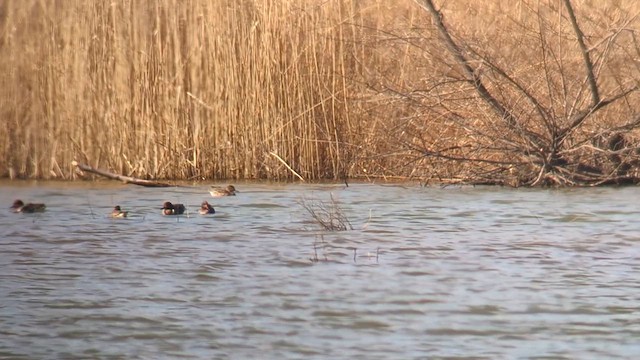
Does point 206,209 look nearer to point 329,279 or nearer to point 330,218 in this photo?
point 330,218

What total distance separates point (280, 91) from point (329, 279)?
5.29 m

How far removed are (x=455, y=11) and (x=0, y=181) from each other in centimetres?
419

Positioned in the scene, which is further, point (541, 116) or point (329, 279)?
point (541, 116)

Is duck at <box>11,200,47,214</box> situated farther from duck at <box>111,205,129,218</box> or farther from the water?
duck at <box>111,205,129,218</box>

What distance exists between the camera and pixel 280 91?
38.5ft

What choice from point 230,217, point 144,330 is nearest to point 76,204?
point 230,217

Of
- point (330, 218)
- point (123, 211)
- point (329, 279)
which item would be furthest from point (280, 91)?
point (329, 279)

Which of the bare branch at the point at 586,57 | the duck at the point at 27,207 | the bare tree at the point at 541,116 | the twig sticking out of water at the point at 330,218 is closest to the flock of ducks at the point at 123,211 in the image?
the duck at the point at 27,207

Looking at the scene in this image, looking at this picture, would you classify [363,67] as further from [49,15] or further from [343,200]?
[49,15]

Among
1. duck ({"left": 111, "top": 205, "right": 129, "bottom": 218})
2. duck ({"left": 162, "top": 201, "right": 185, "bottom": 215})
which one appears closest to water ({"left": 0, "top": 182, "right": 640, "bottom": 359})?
duck ({"left": 162, "top": 201, "right": 185, "bottom": 215})

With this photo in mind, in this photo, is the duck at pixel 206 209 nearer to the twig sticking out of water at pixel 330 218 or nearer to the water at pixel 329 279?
the water at pixel 329 279

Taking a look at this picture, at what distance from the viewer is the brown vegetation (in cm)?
1110

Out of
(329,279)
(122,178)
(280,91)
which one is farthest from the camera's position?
(280,91)

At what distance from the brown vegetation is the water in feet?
2.72
